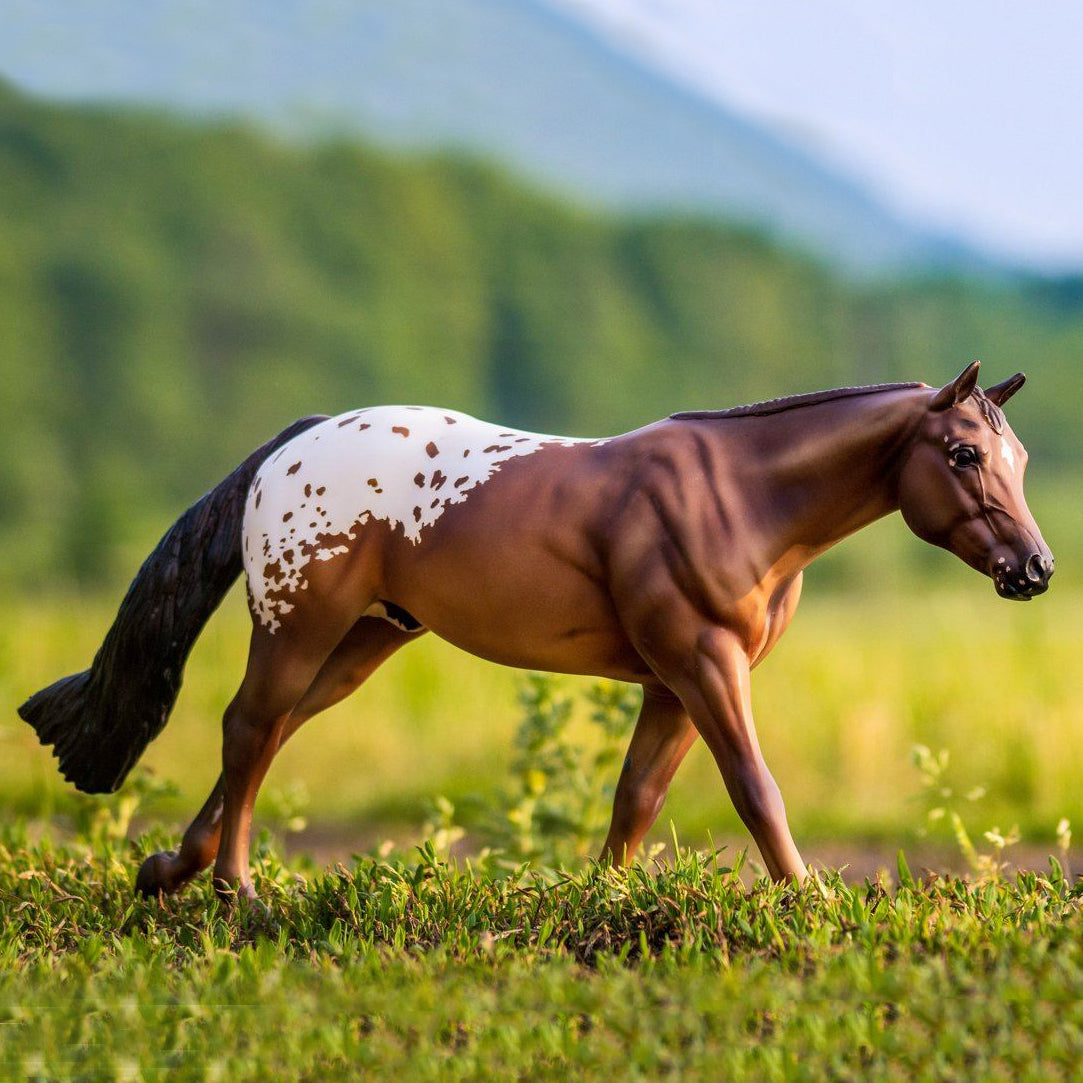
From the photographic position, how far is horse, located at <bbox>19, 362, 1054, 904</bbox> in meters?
2.82

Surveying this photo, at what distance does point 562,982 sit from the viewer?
2.51m

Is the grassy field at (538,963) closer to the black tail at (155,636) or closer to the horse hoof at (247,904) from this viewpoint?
the horse hoof at (247,904)

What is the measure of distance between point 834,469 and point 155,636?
179cm

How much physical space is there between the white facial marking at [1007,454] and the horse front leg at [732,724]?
26.5 inches

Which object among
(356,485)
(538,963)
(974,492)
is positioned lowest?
(538,963)

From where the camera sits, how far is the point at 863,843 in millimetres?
5473

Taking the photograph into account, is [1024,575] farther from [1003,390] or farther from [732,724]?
[732,724]

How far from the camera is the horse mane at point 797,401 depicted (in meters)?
2.92

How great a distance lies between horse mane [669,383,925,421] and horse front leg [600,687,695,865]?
664mm

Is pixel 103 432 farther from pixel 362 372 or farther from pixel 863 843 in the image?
pixel 863 843

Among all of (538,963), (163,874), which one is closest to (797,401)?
(538,963)

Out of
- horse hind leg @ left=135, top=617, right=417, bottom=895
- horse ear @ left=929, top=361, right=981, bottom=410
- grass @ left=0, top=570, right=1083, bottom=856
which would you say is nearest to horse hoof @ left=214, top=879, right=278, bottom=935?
horse hind leg @ left=135, top=617, right=417, bottom=895

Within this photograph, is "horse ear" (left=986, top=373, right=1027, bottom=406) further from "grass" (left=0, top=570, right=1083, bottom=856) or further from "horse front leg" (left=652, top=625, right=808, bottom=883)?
"grass" (left=0, top=570, right=1083, bottom=856)

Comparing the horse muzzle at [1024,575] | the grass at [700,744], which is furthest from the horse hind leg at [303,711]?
the horse muzzle at [1024,575]
